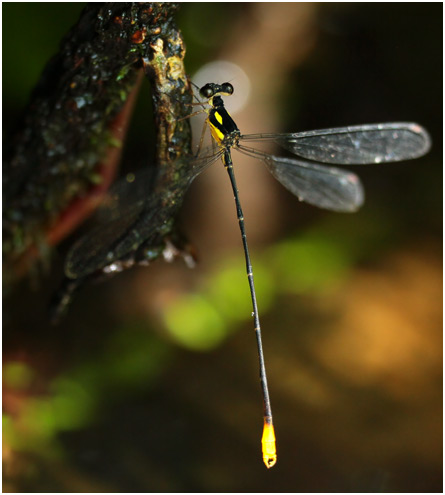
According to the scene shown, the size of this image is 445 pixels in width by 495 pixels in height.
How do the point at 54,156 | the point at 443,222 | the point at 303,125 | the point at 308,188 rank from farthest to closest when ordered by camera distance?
the point at 303,125 < the point at 443,222 < the point at 308,188 < the point at 54,156

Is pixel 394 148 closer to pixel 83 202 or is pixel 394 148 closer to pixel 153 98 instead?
pixel 153 98

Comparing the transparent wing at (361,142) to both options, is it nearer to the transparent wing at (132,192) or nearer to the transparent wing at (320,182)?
the transparent wing at (320,182)

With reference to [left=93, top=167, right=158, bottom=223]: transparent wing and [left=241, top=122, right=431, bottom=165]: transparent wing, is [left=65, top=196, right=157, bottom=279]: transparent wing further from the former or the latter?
[left=241, top=122, right=431, bottom=165]: transparent wing

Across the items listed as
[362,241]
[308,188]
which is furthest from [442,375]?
[308,188]

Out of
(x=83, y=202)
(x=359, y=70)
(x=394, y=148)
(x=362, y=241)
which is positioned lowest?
(x=362, y=241)

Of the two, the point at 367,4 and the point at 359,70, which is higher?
the point at 367,4

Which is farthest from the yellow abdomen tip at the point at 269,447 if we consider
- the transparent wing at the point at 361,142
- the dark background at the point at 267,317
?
the transparent wing at the point at 361,142

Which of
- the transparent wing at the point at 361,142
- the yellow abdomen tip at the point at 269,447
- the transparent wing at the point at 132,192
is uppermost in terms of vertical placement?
the transparent wing at the point at 361,142

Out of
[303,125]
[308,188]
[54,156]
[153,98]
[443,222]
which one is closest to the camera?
[153,98]
